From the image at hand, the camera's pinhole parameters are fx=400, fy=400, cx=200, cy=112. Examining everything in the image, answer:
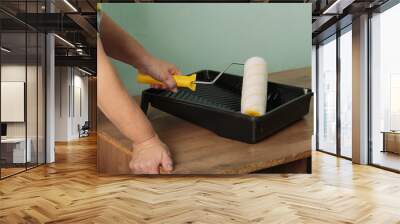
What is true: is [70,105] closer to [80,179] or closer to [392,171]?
[80,179]

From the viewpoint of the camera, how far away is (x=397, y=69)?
6.15 metres

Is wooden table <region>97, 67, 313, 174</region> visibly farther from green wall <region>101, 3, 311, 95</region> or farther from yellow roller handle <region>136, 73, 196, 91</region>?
green wall <region>101, 3, 311, 95</region>

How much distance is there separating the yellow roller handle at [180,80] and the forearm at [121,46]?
187mm

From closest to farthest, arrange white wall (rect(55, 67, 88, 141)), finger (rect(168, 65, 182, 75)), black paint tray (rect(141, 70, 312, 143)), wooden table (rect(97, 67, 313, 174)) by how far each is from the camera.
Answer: black paint tray (rect(141, 70, 312, 143)) → wooden table (rect(97, 67, 313, 174)) → finger (rect(168, 65, 182, 75)) → white wall (rect(55, 67, 88, 141))

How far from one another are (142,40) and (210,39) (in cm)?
100

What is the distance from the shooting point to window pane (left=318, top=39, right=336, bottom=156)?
8.59 metres

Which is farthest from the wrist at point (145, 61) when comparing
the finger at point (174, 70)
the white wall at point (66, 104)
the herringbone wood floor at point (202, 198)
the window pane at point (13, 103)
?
the white wall at point (66, 104)

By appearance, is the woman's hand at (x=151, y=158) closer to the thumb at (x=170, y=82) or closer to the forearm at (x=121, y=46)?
the thumb at (x=170, y=82)

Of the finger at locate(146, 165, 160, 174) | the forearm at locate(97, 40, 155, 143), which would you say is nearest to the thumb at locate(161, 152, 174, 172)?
the finger at locate(146, 165, 160, 174)

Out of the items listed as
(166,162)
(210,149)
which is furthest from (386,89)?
(166,162)

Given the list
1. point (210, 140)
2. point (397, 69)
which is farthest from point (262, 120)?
point (397, 69)

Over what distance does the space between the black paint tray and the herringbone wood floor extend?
28.5 inches

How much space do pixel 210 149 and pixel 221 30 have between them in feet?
5.77

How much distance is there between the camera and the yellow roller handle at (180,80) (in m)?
5.70
